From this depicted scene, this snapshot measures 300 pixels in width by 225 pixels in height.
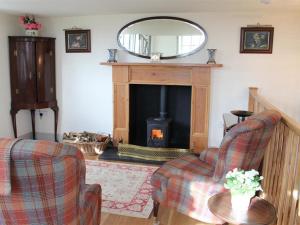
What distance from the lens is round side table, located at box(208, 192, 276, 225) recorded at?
5.66 feet

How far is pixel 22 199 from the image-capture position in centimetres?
155

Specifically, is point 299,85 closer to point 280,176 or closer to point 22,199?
point 280,176

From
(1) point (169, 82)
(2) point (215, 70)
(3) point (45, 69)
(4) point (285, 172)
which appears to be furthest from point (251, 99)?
(3) point (45, 69)

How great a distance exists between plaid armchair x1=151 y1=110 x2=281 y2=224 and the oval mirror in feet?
7.21

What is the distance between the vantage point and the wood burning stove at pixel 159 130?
179 inches

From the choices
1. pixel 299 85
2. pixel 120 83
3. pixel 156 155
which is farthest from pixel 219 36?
pixel 156 155

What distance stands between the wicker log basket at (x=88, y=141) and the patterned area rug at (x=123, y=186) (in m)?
0.33

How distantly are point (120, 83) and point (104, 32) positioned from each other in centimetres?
84

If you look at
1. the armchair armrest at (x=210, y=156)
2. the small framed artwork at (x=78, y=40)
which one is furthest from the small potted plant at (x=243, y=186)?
the small framed artwork at (x=78, y=40)

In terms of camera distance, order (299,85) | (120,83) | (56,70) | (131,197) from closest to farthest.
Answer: (131,197)
(299,85)
(120,83)
(56,70)

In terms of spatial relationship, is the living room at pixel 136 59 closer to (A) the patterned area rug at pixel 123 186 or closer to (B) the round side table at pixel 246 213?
(A) the patterned area rug at pixel 123 186

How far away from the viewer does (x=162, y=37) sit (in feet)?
15.2

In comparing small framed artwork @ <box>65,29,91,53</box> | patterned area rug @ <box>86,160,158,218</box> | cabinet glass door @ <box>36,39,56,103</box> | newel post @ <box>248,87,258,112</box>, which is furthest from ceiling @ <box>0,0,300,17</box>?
patterned area rug @ <box>86,160,158,218</box>

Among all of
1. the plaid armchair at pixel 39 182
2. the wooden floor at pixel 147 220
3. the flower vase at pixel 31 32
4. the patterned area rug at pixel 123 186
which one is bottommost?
the wooden floor at pixel 147 220
